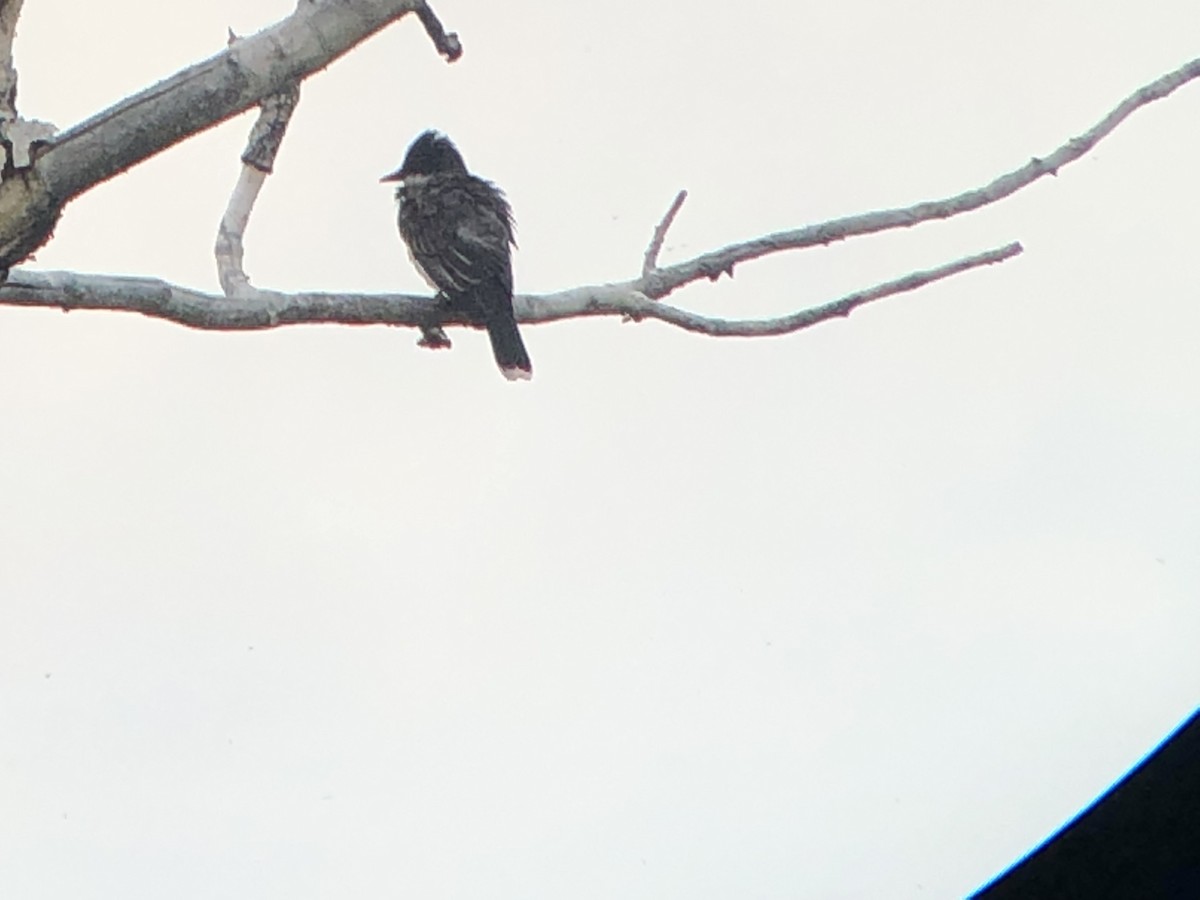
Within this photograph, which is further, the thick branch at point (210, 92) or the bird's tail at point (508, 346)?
the bird's tail at point (508, 346)

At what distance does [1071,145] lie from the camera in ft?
5.30

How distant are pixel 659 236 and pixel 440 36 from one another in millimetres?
372

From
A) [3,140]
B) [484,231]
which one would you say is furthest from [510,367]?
[3,140]

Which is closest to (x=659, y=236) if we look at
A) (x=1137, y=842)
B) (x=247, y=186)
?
(x=247, y=186)

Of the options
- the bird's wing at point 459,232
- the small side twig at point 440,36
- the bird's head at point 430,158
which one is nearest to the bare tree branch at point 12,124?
the small side twig at point 440,36

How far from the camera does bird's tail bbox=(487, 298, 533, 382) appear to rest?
1.73m

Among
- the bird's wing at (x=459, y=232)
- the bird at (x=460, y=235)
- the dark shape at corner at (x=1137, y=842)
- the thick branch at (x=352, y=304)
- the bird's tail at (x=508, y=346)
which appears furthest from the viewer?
the bird's wing at (x=459, y=232)

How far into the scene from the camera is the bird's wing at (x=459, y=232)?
81.4 inches

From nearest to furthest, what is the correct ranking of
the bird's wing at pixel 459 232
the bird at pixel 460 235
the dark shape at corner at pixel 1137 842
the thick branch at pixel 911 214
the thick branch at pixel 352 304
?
the dark shape at corner at pixel 1137 842 < the thick branch at pixel 352 304 < the thick branch at pixel 911 214 < the bird at pixel 460 235 < the bird's wing at pixel 459 232

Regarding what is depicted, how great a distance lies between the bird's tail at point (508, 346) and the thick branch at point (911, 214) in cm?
17

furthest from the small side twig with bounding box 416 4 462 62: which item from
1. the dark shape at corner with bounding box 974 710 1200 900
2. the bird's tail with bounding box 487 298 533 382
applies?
the dark shape at corner with bounding box 974 710 1200 900

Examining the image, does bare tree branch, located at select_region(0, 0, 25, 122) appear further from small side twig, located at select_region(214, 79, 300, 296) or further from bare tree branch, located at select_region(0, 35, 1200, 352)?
small side twig, located at select_region(214, 79, 300, 296)

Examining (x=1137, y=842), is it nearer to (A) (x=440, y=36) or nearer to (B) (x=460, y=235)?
(A) (x=440, y=36)

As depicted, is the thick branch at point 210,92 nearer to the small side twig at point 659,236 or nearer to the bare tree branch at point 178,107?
the bare tree branch at point 178,107
